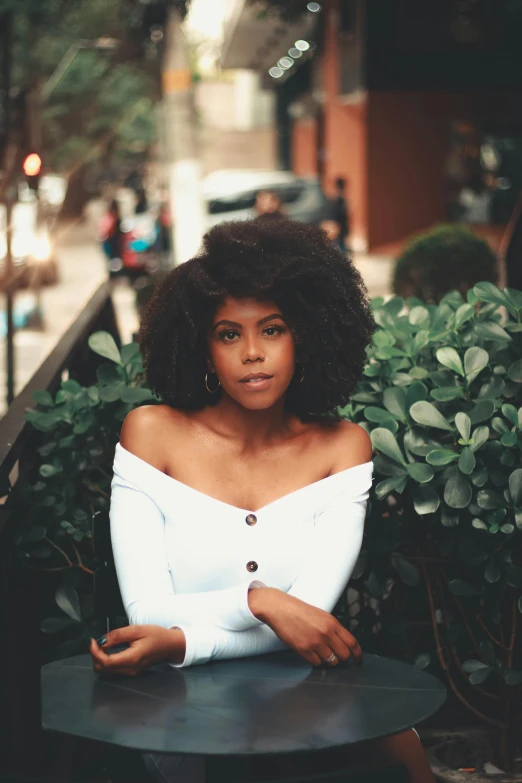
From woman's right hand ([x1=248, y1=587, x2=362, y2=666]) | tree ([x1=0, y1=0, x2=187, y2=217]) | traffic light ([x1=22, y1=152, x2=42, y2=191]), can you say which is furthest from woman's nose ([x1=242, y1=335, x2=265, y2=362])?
tree ([x1=0, y1=0, x2=187, y2=217])

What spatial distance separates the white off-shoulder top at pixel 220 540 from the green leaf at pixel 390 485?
37 centimetres

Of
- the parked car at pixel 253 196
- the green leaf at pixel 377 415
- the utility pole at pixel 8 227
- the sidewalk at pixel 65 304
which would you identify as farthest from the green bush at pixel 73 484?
the parked car at pixel 253 196

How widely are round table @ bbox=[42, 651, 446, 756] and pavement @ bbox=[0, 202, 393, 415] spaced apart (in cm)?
414

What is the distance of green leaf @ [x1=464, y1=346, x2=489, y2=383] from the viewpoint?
2771mm

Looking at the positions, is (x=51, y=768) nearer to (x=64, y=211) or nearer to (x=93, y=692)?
(x=93, y=692)

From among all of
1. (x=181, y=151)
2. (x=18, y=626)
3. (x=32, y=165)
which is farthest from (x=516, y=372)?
(x=181, y=151)

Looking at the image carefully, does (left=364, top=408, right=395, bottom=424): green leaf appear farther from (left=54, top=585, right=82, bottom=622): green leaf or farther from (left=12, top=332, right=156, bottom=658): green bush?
(left=54, top=585, right=82, bottom=622): green leaf

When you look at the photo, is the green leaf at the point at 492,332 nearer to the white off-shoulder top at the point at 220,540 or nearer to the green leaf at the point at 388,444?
the green leaf at the point at 388,444

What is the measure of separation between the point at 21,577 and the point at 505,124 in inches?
935

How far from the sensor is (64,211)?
1127 centimetres

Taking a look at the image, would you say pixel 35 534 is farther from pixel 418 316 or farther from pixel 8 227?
pixel 8 227

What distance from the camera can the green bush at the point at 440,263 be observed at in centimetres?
1012

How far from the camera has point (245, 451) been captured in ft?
7.64

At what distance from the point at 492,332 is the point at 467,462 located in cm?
42
